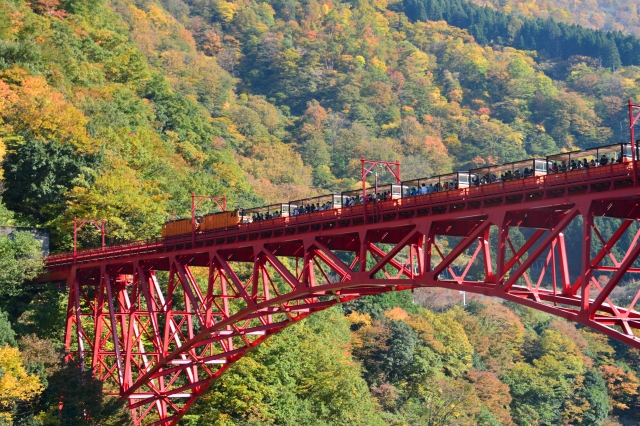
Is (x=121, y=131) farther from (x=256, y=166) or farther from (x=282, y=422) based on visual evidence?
(x=256, y=166)

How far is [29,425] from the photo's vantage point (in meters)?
56.1

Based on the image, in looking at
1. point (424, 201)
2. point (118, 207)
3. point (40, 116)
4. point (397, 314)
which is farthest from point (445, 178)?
point (397, 314)

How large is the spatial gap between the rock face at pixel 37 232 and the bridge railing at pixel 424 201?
1014 centimetres

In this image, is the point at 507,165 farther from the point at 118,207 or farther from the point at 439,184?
the point at 118,207

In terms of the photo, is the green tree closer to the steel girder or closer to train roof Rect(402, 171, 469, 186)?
the steel girder

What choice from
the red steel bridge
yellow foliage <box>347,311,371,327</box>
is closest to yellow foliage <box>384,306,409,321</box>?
yellow foliage <box>347,311,371,327</box>

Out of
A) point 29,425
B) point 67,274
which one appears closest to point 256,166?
point 67,274

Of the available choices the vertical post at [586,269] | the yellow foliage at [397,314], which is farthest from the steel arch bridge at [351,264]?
the yellow foliage at [397,314]

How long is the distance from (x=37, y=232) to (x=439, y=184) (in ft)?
129

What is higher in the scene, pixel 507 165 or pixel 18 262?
pixel 507 165

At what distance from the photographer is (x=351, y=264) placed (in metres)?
53.3

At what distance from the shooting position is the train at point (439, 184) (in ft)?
134

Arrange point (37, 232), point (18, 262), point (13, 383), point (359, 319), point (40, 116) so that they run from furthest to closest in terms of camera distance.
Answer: point (359, 319) < point (40, 116) < point (37, 232) < point (18, 262) < point (13, 383)

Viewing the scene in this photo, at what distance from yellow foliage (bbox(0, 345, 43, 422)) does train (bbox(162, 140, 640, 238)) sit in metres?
11.8
